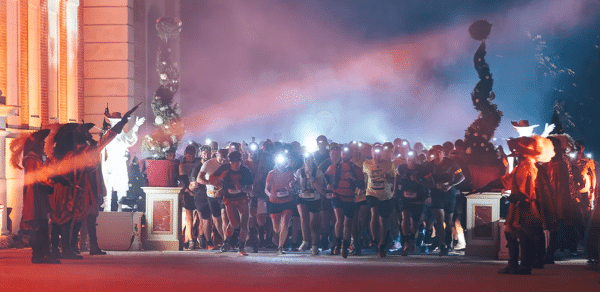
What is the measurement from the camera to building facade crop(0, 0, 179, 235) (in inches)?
768

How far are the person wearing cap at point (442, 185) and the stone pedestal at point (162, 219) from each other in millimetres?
4646

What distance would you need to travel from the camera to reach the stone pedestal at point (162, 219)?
58.4 ft

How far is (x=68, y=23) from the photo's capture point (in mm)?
22297

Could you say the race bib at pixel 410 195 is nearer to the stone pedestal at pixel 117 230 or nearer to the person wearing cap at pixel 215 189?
the person wearing cap at pixel 215 189

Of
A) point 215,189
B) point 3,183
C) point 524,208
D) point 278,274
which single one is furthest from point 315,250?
point 3,183

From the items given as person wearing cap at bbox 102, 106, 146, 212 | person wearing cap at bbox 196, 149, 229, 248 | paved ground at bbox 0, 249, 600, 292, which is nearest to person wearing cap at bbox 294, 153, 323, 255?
paved ground at bbox 0, 249, 600, 292

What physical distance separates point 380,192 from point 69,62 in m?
9.35

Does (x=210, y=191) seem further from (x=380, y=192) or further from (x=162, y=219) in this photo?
(x=380, y=192)

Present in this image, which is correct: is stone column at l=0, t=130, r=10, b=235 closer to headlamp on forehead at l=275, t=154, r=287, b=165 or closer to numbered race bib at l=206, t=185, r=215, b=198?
numbered race bib at l=206, t=185, r=215, b=198

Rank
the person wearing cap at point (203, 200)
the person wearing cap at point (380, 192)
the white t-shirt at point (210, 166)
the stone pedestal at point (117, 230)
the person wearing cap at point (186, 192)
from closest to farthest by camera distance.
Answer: the person wearing cap at point (380, 192) → the white t-shirt at point (210, 166) → the person wearing cap at point (203, 200) → the stone pedestal at point (117, 230) → the person wearing cap at point (186, 192)

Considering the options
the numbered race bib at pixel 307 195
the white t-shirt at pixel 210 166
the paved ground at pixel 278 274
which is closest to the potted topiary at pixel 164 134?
the white t-shirt at pixel 210 166

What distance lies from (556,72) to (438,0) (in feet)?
14.4

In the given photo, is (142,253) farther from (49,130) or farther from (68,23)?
(68,23)

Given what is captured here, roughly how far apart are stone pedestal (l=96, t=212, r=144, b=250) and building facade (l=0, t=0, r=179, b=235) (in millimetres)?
2187
